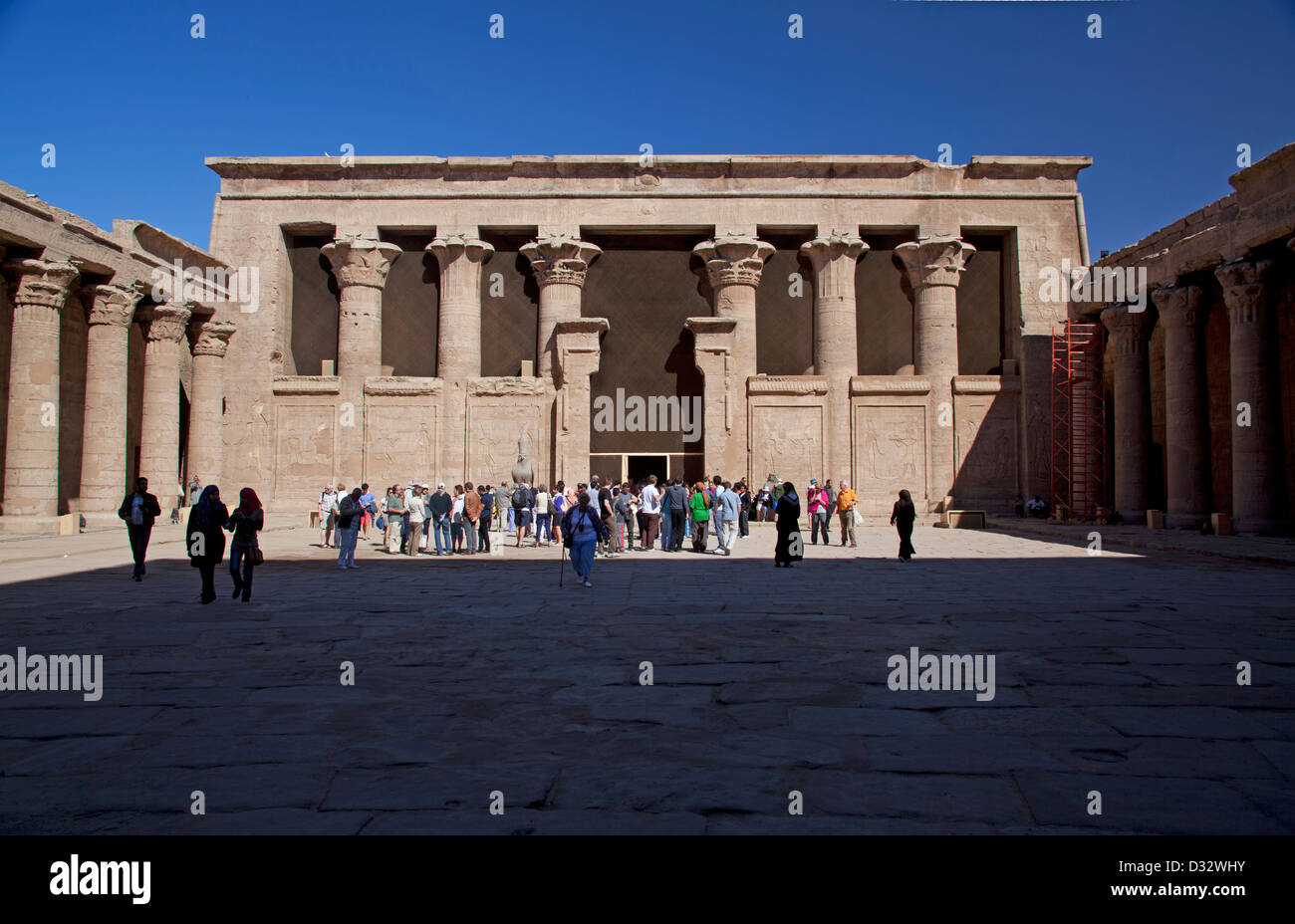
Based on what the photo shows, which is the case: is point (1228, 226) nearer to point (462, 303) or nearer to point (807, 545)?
point (807, 545)

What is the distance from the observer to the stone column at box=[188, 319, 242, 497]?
26.5 meters

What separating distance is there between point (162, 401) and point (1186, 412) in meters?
26.4

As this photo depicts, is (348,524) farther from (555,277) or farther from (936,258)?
(936,258)

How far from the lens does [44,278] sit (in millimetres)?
19828

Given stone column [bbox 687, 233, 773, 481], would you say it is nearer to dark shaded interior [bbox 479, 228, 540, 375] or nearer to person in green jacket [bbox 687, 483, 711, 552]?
dark shaded interior [bbox 479, 228, 540, 375]

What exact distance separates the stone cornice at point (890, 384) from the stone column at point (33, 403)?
22067 mm

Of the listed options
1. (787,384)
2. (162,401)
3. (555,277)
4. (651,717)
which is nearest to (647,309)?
(555,277)

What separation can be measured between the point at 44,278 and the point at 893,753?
72.5ft

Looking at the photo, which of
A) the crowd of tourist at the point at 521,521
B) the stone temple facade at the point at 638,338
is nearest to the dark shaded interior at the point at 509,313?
the stone temple facade at the point at 638,338

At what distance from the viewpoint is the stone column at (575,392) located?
27594 millimetres

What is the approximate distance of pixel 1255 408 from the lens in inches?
730

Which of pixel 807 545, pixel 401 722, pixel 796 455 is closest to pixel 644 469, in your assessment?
pixel 796 455

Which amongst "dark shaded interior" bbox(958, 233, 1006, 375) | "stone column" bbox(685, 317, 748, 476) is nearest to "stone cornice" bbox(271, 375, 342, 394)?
"stone column" bbox(685, 317, 748, 476)
